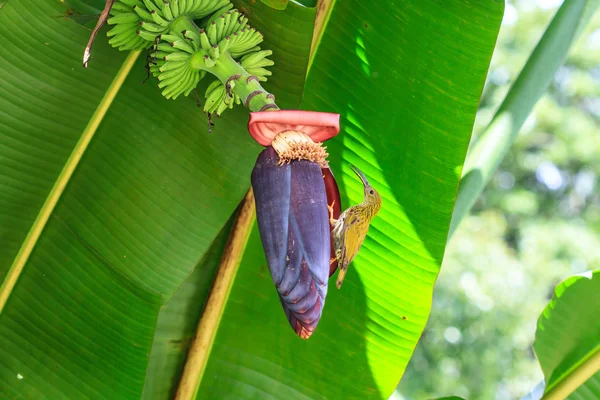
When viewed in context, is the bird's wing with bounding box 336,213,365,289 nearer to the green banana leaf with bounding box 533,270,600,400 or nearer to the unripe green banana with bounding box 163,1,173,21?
the unripe green banana with bounding box 163,1,173,21

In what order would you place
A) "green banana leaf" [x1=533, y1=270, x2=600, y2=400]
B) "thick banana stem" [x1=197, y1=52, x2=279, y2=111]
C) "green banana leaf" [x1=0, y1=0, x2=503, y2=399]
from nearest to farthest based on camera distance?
1. "thick banana stem" [x1=197, y1=52, x2=279, y2=111]
2. "green banana leaf" [x1=0, y1=0, x2=503, y2=399]
3. "green banana leaf" [x1=533, y1=270, x2=600, y2=400]

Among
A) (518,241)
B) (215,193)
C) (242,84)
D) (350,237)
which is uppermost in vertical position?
(518,241)

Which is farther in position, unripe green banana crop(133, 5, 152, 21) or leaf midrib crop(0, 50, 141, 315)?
leaf midrib crop(0, 50, 141, 315)

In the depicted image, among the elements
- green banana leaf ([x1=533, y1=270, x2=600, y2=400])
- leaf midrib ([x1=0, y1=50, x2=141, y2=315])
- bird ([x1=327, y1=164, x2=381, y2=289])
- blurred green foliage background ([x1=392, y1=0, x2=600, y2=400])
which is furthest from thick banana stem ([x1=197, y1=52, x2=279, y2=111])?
blurred green foliage background ([x1=392, y1=0, x2=600, y2=400])

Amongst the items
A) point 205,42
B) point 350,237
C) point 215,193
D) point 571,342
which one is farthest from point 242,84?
point 571,342

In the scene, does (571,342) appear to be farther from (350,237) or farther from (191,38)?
(191,38)

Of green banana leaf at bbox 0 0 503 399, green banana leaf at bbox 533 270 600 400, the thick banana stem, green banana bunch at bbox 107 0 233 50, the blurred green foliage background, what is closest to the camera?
the thick banana stem

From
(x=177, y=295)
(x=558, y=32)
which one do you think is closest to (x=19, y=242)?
(x=177, y=295)

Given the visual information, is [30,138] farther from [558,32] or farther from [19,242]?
[558,32]
